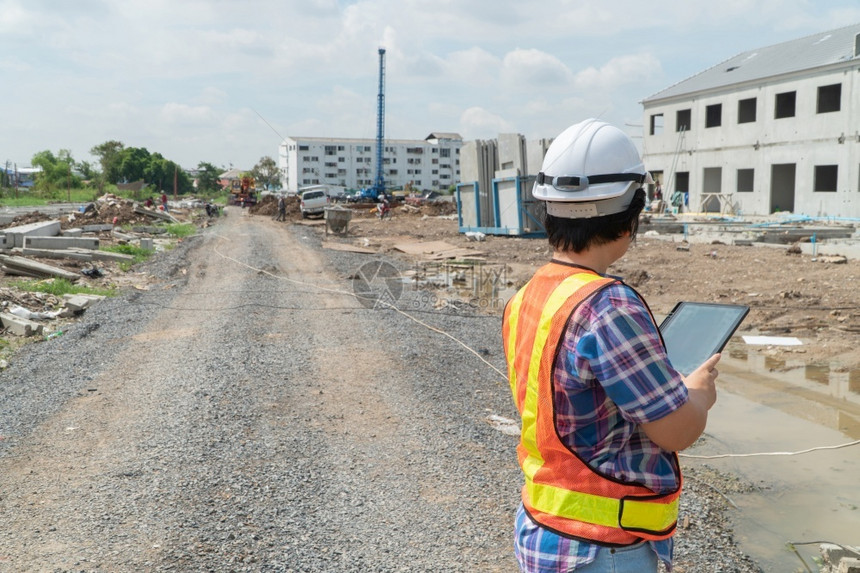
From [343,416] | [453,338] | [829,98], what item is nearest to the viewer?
[343,416]

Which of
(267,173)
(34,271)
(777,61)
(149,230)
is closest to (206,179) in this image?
(267,173)

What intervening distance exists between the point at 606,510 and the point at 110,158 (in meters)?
93.1

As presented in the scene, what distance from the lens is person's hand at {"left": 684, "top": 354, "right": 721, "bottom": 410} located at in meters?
1.63

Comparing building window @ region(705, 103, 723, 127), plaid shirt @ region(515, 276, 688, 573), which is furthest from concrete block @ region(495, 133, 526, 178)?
plaid shirt @ region(515, 276, 688, 573)

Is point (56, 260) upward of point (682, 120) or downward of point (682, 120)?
downward

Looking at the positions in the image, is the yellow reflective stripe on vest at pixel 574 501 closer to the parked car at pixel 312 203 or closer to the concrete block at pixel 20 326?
the concrete block at pixel 20 326

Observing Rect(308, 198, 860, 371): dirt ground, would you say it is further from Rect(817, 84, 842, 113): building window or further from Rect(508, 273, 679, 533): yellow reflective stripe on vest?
Rect(817, 84, 842, 113): building window

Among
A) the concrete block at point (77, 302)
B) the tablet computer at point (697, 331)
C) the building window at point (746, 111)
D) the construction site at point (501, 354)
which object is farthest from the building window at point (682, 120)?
the tablet computer at point (697, 331)

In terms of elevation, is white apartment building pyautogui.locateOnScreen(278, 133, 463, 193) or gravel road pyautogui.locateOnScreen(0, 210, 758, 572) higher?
white apartment building pyautogui.locateOnScreen(278, 133, 463, 193)

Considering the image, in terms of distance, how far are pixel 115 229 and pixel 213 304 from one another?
15497mm

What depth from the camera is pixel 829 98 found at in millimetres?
28578

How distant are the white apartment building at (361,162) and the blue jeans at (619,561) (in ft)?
368

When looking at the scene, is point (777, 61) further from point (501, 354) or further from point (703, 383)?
point (703, 383)

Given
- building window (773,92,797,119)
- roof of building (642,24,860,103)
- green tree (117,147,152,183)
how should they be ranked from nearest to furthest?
roof of building (642,24,860,103) → building window (773,92,797,119) → green tree (117,147,152,183)
